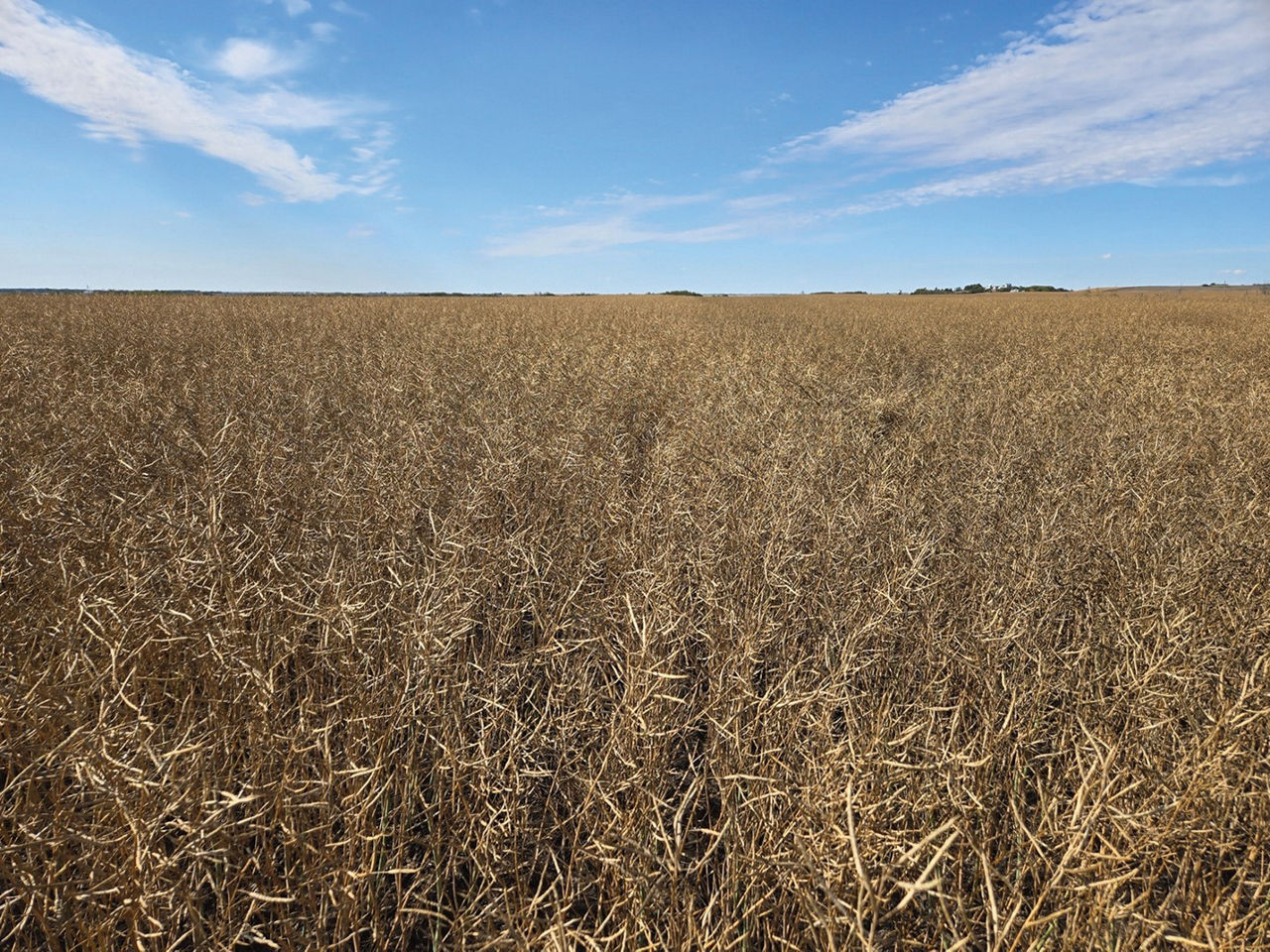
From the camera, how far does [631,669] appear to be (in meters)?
1.41

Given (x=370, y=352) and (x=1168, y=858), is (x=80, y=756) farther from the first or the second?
(x=370, y=352)

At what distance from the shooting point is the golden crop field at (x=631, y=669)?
1290 millimetres

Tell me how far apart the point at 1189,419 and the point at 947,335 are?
7.46m

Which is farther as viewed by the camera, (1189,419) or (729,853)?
(1189,419)

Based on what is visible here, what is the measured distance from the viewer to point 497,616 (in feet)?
8.41

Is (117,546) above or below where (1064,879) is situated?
above

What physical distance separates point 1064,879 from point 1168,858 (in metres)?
0.46

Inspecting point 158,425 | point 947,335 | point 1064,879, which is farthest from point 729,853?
point 947,335

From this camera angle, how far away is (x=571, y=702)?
Answer: 6.91 ft

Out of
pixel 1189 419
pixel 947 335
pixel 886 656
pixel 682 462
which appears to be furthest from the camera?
pixel 947 335

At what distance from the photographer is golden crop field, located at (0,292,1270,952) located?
129 centimetres

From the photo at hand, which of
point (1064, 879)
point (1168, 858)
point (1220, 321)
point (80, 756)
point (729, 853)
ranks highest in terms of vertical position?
point (1220, 321)

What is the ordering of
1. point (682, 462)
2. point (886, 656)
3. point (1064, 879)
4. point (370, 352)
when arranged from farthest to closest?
point (370, 352)
point (682, 462)
point (886, 656)
point (1064, 879)

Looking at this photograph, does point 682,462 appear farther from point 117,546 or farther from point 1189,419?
point 1189,419
